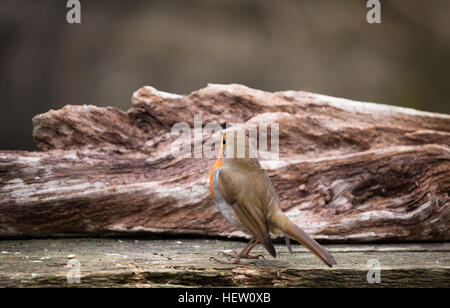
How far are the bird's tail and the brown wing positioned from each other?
106 millimetres

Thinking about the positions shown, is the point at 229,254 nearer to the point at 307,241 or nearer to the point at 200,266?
the point at 200,266

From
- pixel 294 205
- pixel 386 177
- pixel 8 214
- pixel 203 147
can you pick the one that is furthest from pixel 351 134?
pixel 8 214

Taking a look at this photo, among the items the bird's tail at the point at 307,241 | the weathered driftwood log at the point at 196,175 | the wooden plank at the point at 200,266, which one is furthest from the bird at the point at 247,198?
the weathered driftwood log at the point at 196,175

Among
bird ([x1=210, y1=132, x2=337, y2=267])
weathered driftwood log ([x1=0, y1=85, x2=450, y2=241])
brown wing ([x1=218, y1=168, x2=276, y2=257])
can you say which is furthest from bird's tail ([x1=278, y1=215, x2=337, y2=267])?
weathered driftwood log ([x1=0, y1=85, x2=450, y2=241])

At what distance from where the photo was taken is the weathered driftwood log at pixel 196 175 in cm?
362

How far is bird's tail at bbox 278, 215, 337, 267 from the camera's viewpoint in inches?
102

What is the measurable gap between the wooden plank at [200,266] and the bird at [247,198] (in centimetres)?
20

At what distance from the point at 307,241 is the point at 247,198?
44 centimetres

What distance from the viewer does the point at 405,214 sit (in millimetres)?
3576

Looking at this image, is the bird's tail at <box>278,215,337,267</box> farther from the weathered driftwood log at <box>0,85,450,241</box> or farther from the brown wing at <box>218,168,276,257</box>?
the weathered driftwood log at <box>0,85,450,241</box>

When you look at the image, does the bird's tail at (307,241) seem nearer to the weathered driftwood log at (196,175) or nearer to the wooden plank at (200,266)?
the wooden plank at (200,266)

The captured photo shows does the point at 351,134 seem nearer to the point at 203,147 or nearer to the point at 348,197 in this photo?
the point at 348,197

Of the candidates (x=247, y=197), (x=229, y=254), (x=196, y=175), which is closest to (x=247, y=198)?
(x=247, y=197)

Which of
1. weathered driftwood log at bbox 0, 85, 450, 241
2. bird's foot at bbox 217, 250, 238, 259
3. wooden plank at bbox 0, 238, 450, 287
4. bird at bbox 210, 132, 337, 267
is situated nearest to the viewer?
wooden plank at bbox 0, 238, 450, 287
